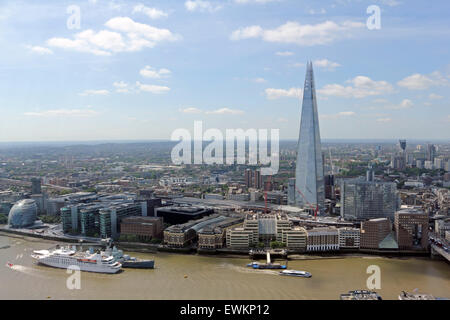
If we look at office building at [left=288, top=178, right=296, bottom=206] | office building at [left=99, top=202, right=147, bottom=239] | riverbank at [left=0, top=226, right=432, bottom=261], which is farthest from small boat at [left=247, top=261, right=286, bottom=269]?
office building at [left=288, top=178, right=296, bottom=206]

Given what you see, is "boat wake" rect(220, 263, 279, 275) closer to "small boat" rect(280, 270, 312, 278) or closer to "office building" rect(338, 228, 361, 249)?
"small boat" rect(280, 270, 312, 278)

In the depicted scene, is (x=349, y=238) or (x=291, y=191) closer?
(x=349, y=238)

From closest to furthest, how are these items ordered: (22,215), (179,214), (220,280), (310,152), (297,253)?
1. (220,280)
2. (297,253)
3. (179,214)
4. (22,215)
5. (310,152)

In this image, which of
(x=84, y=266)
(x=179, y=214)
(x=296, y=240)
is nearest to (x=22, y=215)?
(x=179, y=214)

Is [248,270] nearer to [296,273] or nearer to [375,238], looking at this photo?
[296,273]

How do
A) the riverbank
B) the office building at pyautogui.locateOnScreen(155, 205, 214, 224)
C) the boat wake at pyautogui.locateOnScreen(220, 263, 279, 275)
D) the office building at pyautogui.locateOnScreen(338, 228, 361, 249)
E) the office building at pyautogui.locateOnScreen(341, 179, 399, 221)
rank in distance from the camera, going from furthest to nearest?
the office building at pyautogui.locateOnScreen(341, 179, 399, 221) → the office building at pyautogui.locateOnScreen(155, 205, 214, 224) → the office building at pyautogui.locateOnScreen(338, 228, 361, 249) → the riverbank → the boat wake at pyautogui.locateOnScreen(220, 263, 279, 275)

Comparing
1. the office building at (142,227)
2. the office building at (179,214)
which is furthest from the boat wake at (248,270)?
the office building at (179,214)
